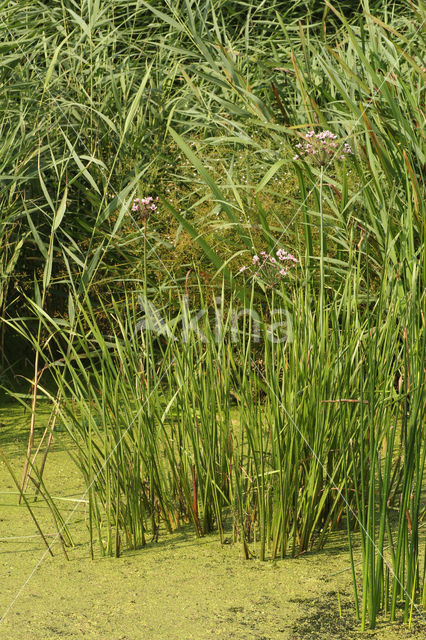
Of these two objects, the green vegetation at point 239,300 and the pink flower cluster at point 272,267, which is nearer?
the green vegetation at point 239,300

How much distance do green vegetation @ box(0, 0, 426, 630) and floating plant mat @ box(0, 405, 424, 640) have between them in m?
0.04

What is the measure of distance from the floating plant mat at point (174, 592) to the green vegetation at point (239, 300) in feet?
0.13

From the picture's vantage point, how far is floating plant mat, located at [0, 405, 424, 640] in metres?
Answer: 1.41

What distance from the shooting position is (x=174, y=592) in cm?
154

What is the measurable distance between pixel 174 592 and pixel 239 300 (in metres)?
1.14

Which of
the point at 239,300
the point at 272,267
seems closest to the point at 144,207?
the point at 272,267

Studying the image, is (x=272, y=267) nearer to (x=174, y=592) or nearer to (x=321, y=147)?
(x=321, y=147)

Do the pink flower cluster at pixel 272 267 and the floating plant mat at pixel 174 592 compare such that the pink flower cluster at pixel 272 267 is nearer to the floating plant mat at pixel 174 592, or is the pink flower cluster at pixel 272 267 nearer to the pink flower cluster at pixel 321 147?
the pink flower cluster at pixel 321 147

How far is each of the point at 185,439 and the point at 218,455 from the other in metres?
0.08

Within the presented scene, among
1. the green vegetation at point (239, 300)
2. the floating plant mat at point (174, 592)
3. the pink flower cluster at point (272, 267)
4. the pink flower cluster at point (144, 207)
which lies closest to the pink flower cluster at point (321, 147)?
the green vegetation at point (239, 300)

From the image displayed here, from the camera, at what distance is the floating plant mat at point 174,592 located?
141 centimetres

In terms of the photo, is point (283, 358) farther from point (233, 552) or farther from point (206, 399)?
point (233, 552)

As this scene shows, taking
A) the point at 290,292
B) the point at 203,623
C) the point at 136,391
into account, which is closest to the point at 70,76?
the point at 290,292

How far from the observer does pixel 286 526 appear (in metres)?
1.67
